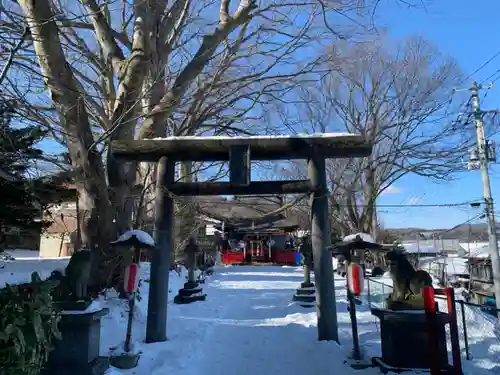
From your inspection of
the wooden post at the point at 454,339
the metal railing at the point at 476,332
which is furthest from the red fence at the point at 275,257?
the wooden post at the point at 454,339

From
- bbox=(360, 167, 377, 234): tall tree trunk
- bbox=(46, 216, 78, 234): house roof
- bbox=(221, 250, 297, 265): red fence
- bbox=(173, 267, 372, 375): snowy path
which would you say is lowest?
bbox=(173, 267, 372, 375): snowy path

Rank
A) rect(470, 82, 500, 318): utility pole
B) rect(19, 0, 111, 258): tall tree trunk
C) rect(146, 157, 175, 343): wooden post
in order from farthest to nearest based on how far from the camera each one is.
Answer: rect(470, 82, 500, 318): utility pole, rect(146, 157, 175, 343): wooden post, rect(19, 0, 111, 258): tall tree trunk

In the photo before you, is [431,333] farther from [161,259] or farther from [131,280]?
[161,259]

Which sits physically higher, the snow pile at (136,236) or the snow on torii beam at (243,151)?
the snow on torii beam at (243,151)

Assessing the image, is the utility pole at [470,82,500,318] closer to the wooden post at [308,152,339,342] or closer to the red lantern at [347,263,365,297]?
the wooden post at [308,152,339,342]

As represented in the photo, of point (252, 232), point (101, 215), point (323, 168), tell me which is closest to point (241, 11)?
point (323, 168)

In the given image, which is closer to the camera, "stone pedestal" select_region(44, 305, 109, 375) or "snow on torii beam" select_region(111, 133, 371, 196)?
"stone pedestal" select_region(44, 305, 109, 375)

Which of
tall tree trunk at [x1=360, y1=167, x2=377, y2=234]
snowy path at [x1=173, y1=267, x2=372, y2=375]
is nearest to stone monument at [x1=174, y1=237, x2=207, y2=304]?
snowy path at [x1=173, y1=267, x2=372, y2=375]

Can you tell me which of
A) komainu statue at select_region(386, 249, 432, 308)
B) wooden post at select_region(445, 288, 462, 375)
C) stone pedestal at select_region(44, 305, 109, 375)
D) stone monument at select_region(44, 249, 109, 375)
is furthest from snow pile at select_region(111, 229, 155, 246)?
wooden post at select_region(445, 288, 462, 375)

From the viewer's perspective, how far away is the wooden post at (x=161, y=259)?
710cm

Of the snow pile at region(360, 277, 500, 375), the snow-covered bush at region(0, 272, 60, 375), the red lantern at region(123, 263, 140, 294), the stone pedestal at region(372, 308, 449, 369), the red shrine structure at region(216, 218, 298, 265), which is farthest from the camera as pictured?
the red shrine structure at region(216, 218, 298, 265)

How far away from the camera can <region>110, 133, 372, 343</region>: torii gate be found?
7262mm

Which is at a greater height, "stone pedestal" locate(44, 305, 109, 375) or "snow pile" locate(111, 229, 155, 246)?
"snow pile" locate(111, 229, 155, 246)

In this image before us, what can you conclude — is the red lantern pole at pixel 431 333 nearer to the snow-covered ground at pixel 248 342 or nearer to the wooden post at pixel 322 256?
the snow-covered ground at pixel 248 342
